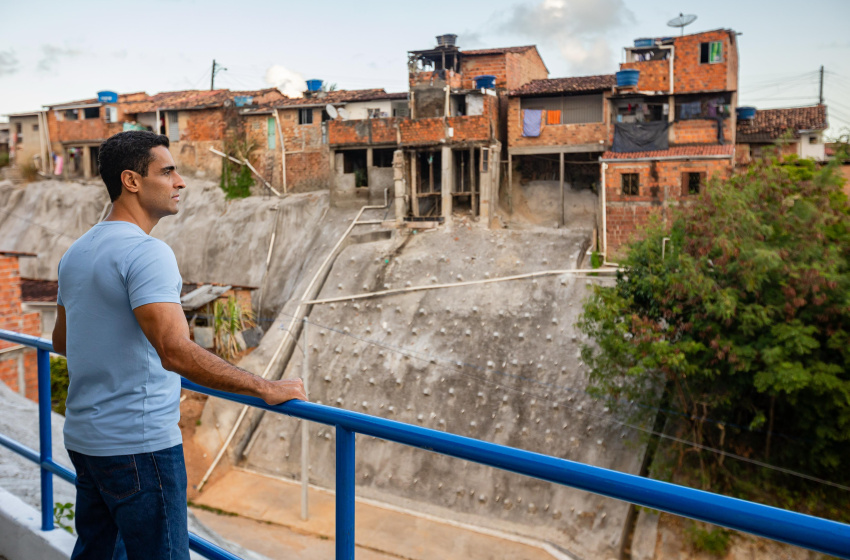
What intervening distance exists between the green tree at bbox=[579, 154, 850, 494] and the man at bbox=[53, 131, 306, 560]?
12.9 meters

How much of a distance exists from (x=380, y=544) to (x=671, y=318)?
321 inches

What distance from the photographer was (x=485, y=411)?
18969 millimetres

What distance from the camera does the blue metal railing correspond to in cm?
143

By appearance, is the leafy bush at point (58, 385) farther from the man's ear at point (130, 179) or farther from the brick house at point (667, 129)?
the brick house at point (667, 129)

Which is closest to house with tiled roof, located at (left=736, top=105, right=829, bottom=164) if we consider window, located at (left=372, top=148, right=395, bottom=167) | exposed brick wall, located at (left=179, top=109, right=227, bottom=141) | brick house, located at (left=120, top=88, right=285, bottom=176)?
window, located at (left=372, top=148, right=395, bottom=167)

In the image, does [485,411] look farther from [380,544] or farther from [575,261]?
[575,261]

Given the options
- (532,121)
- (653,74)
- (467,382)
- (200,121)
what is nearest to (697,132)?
(653,74)

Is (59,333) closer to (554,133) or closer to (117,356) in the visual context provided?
(117,356)

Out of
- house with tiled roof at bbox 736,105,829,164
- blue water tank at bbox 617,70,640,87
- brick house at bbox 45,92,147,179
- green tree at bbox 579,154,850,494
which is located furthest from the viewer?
brick house at bbox 45,92,147,179

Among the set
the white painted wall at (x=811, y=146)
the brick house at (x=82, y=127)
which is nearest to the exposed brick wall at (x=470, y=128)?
the white painted wall at (x=811, y=146)

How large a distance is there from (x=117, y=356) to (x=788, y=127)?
3068cm

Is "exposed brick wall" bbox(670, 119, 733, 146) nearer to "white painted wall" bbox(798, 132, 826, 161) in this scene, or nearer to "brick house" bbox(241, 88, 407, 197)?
"white painted wall" bbox(798, 132, 826, 161)

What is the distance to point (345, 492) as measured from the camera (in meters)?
2.35

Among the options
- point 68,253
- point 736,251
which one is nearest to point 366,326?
point 736,251
